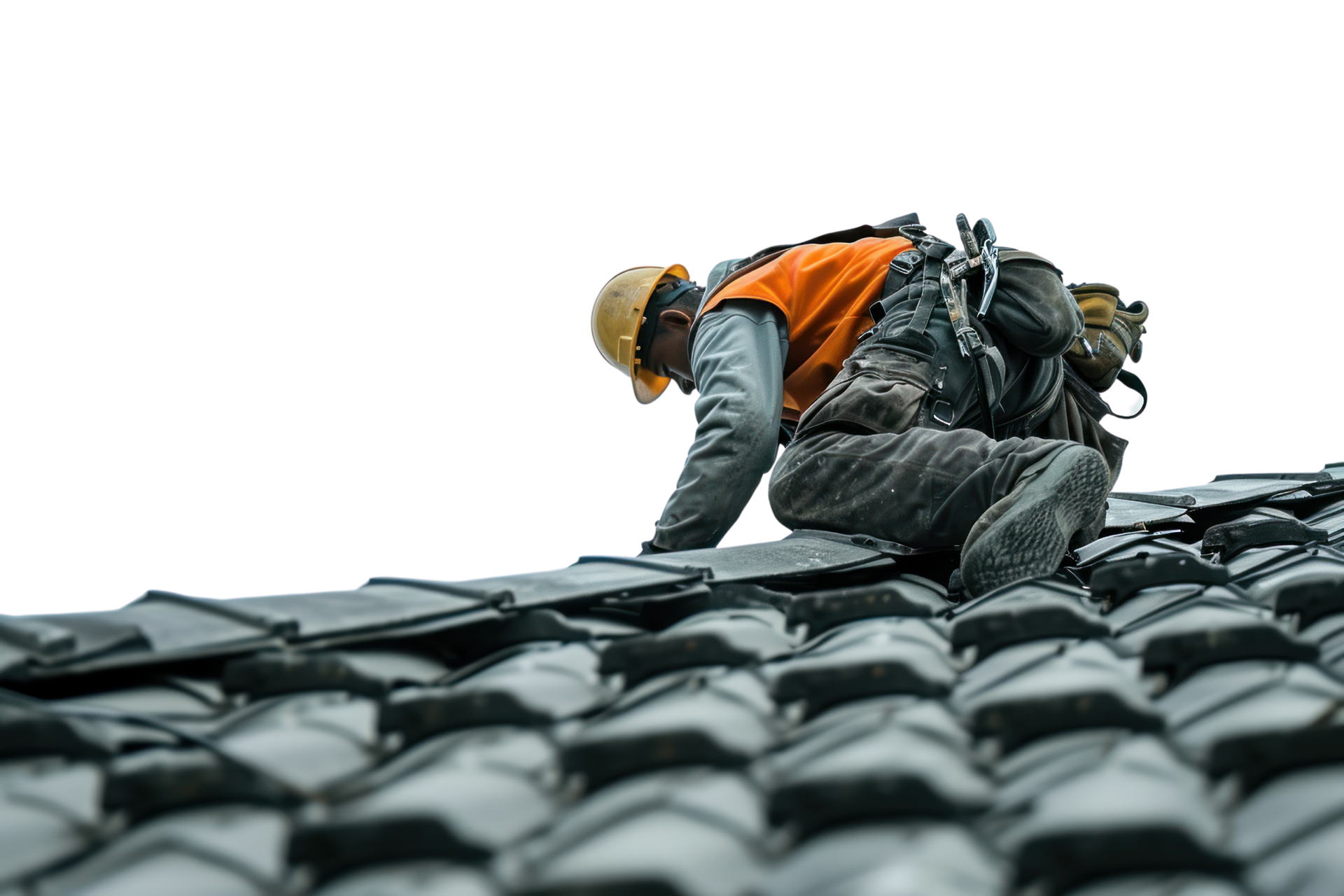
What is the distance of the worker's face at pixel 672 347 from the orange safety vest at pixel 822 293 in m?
0.67

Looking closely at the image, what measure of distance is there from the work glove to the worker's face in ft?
4.69

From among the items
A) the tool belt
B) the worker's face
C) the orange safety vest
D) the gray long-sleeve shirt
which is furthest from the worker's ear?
the tool belt

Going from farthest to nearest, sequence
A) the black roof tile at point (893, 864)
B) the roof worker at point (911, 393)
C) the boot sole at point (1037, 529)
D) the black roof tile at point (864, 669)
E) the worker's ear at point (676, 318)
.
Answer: the worker's ear at point (676, 318) < the roof worker at point (911, 393) < the boot sole at point (1037, 529) < the black roof tile at point (864, 669) < the black roof tile at point (893, 864)

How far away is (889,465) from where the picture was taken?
2.51 m

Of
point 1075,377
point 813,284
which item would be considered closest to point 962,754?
point 813,284

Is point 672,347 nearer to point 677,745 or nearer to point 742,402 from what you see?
point 742,402

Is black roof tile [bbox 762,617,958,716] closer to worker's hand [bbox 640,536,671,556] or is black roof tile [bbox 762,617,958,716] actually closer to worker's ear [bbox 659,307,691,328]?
worker's hand [bbox 640,536,671,556]

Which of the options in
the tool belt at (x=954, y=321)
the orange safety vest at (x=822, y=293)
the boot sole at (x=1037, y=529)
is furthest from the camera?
the orange safety vest at (x=822, y=293)

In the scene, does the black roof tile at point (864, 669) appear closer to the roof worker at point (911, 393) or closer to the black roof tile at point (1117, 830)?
the black roof tile at point (1117, 830)

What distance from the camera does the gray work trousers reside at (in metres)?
2.37

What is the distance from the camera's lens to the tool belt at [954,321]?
3004mm

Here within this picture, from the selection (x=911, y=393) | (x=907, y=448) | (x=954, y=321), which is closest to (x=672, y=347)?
(x=954, y=321)

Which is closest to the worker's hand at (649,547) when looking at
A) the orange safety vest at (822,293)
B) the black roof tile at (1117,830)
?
A: the orange safety vest at (822,293)

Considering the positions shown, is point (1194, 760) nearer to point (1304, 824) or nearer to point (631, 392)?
point (1304, 824)
